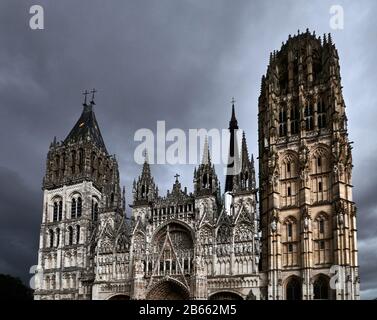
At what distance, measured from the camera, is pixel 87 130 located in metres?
71.7

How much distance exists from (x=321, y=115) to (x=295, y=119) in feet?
10.2

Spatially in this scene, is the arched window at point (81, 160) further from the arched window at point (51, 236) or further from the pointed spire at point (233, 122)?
the pointed spire at point (233, 122)

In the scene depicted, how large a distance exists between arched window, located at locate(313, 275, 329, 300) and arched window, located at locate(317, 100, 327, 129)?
1670 cm

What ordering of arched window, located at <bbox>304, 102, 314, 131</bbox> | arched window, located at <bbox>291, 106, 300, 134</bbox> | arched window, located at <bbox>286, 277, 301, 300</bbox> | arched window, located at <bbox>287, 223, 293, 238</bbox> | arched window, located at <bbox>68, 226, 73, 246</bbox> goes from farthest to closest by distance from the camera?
arched window, located at <bbox>68, 226, 73, 246</bbox>
arched window, located at <bbox>291, 106, 300, 134</bbox>
arched window, located at <bbox>304, 102, 314, 131</bbox>
arched window, located at <bbox>287, 223, 293, 238</bbox>
arched window, located at <bbox>286, 277, 301, 300</bbox>

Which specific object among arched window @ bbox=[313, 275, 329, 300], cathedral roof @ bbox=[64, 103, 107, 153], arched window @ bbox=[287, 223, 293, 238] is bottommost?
arched window @ bbox=[313, 275, 329, 300]

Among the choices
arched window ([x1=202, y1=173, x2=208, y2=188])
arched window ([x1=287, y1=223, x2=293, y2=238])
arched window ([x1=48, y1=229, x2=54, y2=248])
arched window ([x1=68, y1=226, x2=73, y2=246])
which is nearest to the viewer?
arched window ([x1=287, y1=223, x2=293, y2=238])

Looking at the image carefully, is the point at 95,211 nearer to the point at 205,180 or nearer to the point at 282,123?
the point at 205,180

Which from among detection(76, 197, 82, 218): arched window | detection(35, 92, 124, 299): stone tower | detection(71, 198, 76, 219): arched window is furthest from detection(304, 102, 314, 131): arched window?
detection(71, 198, 76, 219): arched window

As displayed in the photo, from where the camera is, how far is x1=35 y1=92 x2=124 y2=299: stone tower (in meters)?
63.1

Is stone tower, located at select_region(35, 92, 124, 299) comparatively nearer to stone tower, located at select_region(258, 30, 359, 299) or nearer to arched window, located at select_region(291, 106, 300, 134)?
stone tower, located at select_region(258, 30, 359, 299)

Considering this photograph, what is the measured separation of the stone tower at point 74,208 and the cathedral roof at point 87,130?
0.14m

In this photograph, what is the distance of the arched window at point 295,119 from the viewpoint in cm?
5828

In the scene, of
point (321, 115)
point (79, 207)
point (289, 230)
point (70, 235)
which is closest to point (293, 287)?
point (289, 230)

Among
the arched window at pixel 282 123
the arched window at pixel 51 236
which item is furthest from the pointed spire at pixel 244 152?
the arched window at pixel 51 236
